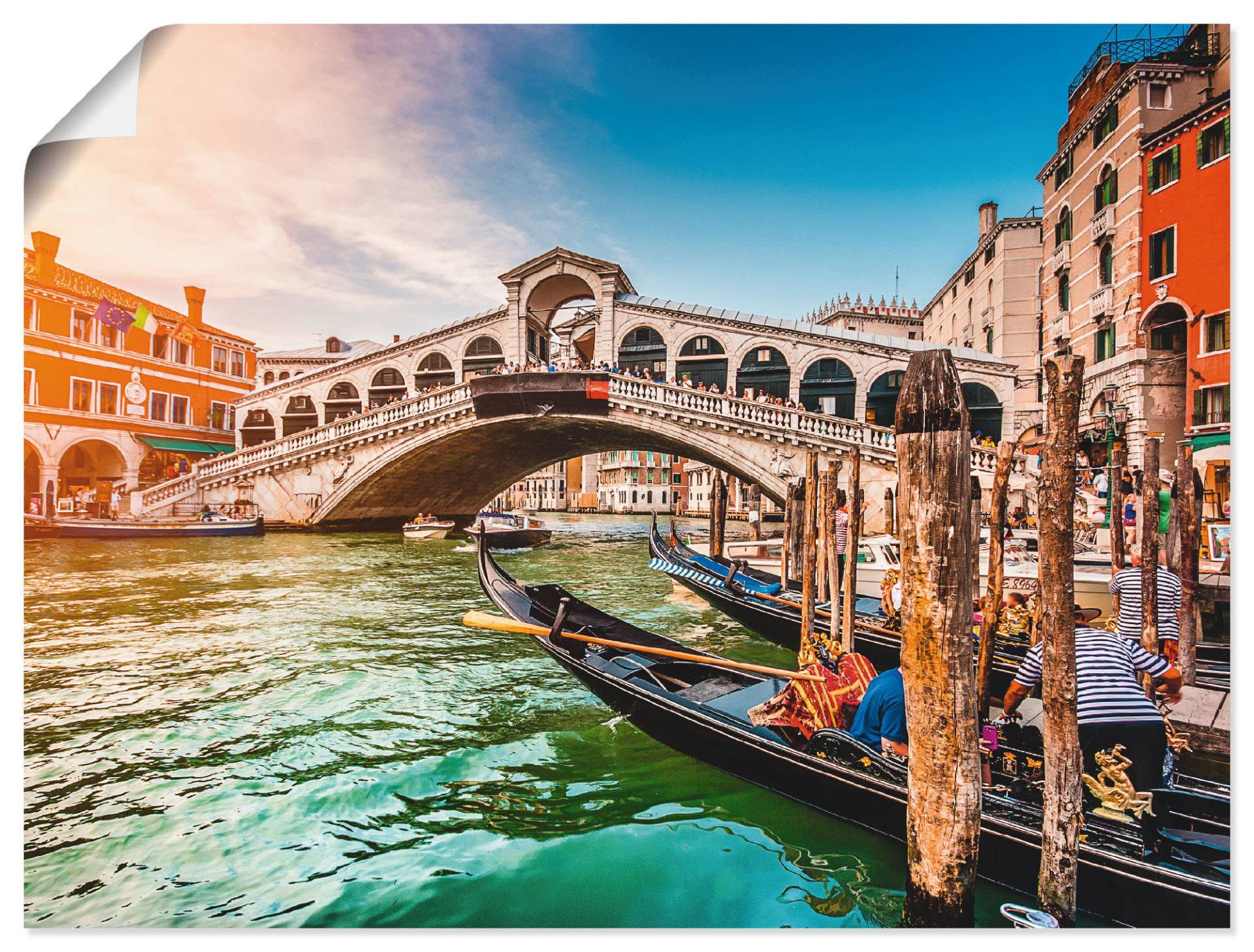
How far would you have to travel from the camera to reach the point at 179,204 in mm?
2686

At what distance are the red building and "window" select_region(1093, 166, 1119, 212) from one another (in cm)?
26

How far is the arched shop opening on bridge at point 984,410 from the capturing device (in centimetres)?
678

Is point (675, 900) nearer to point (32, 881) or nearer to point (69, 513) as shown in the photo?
point (32, 881)

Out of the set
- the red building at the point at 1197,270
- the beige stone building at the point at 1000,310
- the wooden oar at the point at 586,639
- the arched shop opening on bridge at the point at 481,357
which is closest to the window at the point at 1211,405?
the red building at the point at 1197,270

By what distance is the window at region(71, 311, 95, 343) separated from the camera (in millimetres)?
2457

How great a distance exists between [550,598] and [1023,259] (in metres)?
4.36

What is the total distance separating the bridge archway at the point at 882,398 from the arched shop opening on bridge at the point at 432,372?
6580 millimetres

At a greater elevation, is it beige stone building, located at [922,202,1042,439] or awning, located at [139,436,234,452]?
beige stone building, located at [922,202,1042,439]

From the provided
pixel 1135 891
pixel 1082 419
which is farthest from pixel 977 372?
pixel 1135 891

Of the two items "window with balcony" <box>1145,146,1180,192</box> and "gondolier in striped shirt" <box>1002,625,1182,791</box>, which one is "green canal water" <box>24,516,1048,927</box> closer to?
"gondolier in striped shirt" <box>1002,625,1182,791</box>

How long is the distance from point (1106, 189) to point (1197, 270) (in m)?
1.05

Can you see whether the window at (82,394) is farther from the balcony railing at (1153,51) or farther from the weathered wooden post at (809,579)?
the balcony railing at (1153,51)

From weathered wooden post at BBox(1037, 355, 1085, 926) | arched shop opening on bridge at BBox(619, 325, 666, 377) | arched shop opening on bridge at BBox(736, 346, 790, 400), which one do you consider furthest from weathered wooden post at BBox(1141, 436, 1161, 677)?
arched shop opening on bridge at BBox(619, 325, 666, 377)

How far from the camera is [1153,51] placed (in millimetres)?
2367
